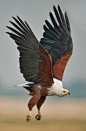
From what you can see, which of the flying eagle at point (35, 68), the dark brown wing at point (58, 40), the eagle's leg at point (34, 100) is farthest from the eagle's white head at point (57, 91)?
the dark brown wing at point (58, 40)

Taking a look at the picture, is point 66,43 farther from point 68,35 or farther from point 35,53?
point 35,53

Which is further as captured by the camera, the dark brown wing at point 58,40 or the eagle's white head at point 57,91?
the dark brown wing at point 58,40

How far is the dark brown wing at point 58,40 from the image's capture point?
26.0 ft

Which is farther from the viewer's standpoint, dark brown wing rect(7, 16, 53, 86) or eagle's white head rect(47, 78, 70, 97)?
eagle's white head rect(47, 78, 70, 97)

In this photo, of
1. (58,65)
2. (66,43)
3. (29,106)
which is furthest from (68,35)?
(29,106)

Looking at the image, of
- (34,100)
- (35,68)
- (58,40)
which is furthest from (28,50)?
(58,40)

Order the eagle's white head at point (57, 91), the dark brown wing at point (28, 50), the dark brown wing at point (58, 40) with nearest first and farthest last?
the dark brown wing at point (28, 50)
the eagle's white head at point (57, 91)
the dark brown wing at point (58, 40)

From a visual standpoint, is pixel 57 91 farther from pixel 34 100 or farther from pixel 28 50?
pixel 28 50

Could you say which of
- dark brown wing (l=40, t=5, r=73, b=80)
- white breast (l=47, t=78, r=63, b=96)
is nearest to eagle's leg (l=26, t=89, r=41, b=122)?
white breast (l=47, t=78, r=63, b=96)

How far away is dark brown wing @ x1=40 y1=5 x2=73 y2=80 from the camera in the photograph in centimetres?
793

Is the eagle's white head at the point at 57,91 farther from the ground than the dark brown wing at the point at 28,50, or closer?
closer

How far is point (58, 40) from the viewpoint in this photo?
27.3 feet

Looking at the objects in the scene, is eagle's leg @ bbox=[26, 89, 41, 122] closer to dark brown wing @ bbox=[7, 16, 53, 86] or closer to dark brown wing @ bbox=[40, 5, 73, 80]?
dark brown wing @ bbox=[7, 16, 53, 86]

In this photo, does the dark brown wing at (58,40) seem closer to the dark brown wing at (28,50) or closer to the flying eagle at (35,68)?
the flying eagle at (35,68)
